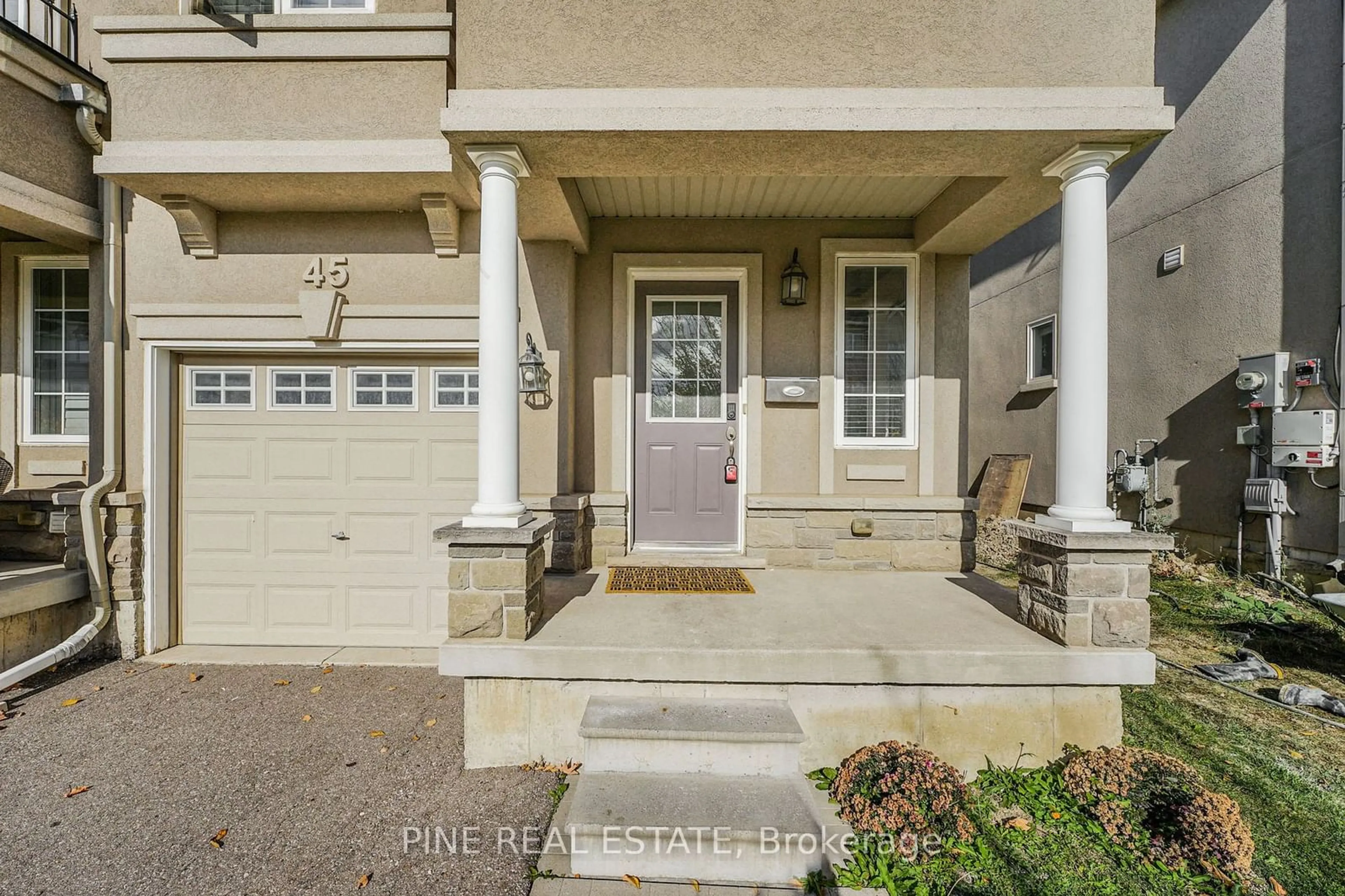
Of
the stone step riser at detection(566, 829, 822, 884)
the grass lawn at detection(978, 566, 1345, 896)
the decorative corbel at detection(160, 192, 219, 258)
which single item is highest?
the decorative corbel at detection(160, 192, 219, 258)

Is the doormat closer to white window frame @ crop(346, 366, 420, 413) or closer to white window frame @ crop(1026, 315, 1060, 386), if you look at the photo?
white window frame @ crop(346, 366, 420, 413)

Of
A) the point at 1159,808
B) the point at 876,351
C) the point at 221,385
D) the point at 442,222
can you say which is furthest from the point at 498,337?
the point at 1159,808

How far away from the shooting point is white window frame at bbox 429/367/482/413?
161 inches

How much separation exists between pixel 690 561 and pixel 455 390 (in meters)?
2.11

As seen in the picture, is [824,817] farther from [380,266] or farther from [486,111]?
[380,266]

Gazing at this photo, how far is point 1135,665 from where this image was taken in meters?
2.56

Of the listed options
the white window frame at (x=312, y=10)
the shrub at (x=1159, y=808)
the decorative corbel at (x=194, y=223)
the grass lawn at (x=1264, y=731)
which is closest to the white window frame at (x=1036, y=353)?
the grass lawn at (x=1264, y=731)

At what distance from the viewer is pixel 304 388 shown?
4.08 m

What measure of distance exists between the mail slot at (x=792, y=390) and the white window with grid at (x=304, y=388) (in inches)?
124

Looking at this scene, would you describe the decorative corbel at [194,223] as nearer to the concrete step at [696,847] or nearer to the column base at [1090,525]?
the concrete step at [696,847]

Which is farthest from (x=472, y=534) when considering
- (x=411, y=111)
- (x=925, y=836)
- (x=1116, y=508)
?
(x=1116, y=508)

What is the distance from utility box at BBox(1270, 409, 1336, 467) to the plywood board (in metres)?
2.40

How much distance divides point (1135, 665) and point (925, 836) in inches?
51.9

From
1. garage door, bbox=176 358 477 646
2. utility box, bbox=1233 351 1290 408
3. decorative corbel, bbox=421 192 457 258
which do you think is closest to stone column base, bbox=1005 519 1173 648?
utility box, bbox=1233 351 1290 408
